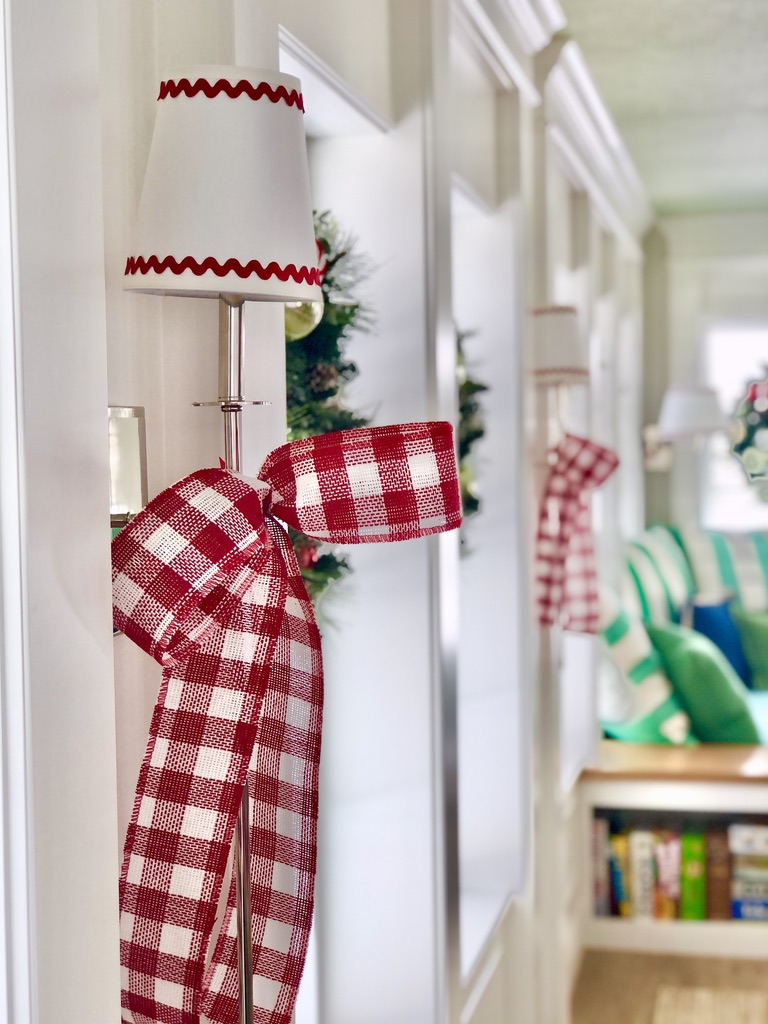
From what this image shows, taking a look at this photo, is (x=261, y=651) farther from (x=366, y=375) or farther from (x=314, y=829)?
(x=366, y=375)

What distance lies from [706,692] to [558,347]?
170cm

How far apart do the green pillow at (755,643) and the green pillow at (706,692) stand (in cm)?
114

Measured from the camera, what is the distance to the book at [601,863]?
12.6 feet

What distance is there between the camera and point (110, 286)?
3.38ft

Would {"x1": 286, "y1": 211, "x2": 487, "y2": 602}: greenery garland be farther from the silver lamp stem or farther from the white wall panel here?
the white wall panel

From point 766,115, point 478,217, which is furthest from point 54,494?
point 766,115

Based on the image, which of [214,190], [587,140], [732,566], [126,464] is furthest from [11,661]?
[732,566]

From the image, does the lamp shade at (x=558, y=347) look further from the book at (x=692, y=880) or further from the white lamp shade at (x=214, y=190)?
the white lamp shade at (x=214, y=190)

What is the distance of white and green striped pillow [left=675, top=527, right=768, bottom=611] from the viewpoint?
5.73 meters

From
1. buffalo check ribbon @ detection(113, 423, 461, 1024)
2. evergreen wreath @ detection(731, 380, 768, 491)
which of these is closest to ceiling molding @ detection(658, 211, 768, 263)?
evergreen wreath @ detection(731, 380, 768, 491)

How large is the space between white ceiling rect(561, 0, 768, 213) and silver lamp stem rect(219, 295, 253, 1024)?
85.3 inches

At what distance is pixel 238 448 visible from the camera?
104 centimetres

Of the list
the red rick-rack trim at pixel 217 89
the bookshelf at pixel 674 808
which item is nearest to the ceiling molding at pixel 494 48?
the red rick-rack trim at pixel 217 89

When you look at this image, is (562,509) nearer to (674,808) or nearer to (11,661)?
(674,808)
